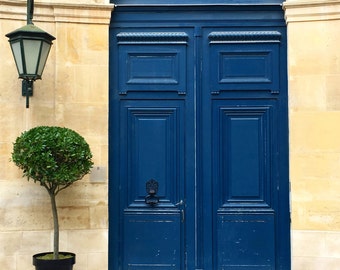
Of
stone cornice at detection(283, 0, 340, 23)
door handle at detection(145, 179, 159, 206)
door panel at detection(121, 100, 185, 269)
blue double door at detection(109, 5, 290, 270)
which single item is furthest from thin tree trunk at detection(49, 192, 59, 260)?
stone cornice at detection(283, 0, 340, 23)

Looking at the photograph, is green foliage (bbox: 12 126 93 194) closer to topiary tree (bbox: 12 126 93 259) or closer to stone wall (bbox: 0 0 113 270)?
topiary tree (bbox: 12 126 93 259)

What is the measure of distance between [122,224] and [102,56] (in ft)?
6.70

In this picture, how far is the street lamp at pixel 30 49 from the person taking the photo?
6125mm

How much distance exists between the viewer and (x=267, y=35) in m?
7.09

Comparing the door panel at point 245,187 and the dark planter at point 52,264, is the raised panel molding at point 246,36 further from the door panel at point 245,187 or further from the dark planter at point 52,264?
the dark planter at point 52,264

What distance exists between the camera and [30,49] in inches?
243

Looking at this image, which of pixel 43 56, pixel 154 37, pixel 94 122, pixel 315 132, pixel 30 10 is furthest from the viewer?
pixel 154 37

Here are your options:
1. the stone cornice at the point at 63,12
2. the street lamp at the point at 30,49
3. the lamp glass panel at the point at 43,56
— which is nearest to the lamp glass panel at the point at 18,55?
the street lamp at the point at 30,49

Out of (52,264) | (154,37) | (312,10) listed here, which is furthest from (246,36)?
(52,264)

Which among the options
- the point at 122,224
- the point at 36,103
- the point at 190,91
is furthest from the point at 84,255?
the point at 190,91

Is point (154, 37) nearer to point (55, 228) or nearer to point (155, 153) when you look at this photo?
point (155, 153)

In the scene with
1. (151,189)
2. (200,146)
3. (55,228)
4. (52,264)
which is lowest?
(52,264)

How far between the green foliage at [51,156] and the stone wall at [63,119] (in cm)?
70

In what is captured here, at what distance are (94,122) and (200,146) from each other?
1309mm
